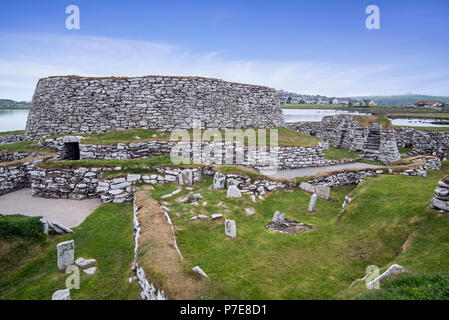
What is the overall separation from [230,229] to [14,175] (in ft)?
46.6

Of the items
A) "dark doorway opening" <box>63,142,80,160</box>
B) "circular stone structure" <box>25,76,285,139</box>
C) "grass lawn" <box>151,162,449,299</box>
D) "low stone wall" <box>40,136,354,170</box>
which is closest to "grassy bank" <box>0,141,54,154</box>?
"low stone wall" <box>40,136,354,170</box>

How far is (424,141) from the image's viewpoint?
1054 inches

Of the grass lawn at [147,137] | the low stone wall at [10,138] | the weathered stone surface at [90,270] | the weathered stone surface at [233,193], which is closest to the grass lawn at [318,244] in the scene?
the weathered stone surface at [233,193]

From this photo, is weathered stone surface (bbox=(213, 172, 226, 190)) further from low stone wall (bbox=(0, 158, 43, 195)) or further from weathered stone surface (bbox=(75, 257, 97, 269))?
low stone wall (bbox=(0, 158, 43, 195))

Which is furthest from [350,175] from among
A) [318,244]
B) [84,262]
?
[84,262]

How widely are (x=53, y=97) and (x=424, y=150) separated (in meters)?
39.6

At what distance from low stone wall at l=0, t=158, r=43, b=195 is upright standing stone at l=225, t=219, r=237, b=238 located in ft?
43.9

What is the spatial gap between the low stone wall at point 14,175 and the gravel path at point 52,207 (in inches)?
35.1

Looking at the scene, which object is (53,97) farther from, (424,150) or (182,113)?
(424,150)

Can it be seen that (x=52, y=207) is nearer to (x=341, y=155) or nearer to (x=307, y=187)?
(x=307, y=187)

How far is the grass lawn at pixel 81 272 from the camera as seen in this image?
244 inches

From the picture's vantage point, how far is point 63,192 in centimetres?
1266

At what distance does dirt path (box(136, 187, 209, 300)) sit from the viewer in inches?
196

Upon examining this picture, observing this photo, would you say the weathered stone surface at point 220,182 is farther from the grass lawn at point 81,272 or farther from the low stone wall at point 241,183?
the grass lawn at point 81,272
